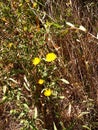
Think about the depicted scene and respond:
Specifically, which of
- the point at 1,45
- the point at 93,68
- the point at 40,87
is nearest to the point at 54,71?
the point at 40,87

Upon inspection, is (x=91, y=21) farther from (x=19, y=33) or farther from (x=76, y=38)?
(x=19, y=33)

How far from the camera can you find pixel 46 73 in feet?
5.66

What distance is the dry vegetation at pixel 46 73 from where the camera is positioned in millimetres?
1763

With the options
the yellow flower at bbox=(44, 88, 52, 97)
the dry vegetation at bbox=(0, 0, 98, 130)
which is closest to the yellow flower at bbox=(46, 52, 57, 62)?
the dry vegetation at bbox=(0, 0, 98, 130)

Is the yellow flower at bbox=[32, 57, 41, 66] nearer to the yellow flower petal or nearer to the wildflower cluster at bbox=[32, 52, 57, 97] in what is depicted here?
the wildflower cluster at bbox=[32, 52, 57, 97]

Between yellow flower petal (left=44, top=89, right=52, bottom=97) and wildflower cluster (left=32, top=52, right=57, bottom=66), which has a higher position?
wildflower cluster (left=32, top=52, right=57, bottom=66)

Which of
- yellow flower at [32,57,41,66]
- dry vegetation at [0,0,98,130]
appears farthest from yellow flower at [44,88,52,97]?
yellow flower at [32,57,41,66]

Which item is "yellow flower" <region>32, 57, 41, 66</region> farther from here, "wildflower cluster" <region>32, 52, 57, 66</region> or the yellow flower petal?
the yellow flower petal

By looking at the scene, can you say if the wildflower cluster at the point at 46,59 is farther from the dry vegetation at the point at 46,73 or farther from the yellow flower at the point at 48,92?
the yellow flower at the point at 48,92

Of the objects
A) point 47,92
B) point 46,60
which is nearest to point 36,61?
point 46,60

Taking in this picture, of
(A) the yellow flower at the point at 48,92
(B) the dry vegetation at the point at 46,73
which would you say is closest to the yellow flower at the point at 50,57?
(B) the dry vegetation at the point at 46,73

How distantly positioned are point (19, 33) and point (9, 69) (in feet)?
0.82

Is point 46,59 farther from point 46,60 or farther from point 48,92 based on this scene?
point 48,92

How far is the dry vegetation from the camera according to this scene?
5.78ft
